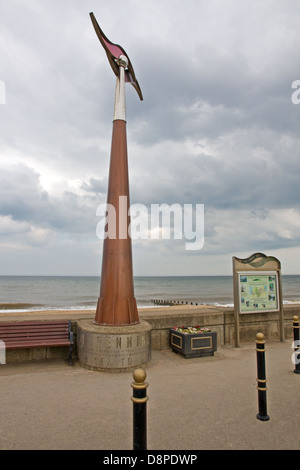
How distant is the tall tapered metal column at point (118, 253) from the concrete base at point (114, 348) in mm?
551

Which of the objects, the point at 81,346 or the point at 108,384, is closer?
the point at 108,384

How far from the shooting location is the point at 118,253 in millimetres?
7543

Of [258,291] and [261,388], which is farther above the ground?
[258,291]

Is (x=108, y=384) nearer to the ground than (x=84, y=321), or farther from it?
nearer to the ground

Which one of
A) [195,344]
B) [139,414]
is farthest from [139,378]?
[195,344]

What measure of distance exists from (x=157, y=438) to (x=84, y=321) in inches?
170

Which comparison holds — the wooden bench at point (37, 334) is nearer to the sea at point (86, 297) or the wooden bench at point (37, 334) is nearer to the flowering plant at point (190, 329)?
the flowering plant at point (190, 329)

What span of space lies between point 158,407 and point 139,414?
2000 millimetres

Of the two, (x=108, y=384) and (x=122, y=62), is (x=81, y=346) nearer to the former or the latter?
(x=108, y=384)

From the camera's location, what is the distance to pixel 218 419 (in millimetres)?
4164

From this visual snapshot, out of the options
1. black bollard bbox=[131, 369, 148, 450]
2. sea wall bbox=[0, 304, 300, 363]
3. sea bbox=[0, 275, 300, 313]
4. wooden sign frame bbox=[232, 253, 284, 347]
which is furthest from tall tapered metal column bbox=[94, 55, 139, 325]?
sea bbox=[0, 275, 300, 313]

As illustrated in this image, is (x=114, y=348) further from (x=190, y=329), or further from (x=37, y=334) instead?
(x=190, y=329)
